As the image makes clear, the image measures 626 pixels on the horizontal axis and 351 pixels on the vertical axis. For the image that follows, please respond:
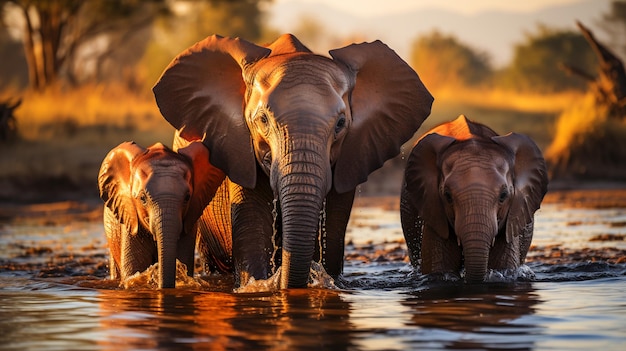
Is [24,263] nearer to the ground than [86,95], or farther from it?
nearer to the ground

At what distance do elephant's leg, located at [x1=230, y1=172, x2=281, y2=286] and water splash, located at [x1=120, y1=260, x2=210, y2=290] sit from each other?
49cm

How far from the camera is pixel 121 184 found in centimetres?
938

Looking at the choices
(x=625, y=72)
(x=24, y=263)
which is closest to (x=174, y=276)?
(x=24, y=263)

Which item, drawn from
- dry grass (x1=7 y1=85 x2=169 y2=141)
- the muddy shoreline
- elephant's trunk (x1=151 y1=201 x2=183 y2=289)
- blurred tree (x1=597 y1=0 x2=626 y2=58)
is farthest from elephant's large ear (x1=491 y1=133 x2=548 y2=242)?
blurred tree (x1=597 y1=0 x2=626 y2=58)

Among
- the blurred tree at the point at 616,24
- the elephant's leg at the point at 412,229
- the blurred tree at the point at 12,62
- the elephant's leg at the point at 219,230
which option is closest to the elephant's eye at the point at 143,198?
the elephant's leg at the point at 219,230

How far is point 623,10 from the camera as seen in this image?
54594 mm

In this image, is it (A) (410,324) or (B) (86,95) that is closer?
(A) (410,324)

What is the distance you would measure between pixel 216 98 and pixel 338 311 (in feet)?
6.36

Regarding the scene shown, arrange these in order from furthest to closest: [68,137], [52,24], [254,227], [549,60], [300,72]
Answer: [549,60] → [52,24] → [68,137] → [254,227] → [300,72]

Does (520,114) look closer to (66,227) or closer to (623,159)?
(623,159)

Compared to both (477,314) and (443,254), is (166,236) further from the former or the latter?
(477,314)

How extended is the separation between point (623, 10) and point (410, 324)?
4910 cm

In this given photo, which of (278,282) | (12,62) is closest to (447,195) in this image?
(278,282)

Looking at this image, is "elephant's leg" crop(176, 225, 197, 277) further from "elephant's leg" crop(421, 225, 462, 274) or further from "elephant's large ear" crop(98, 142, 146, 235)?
"elephant's leg" crop(421, 225, 462, 274)
